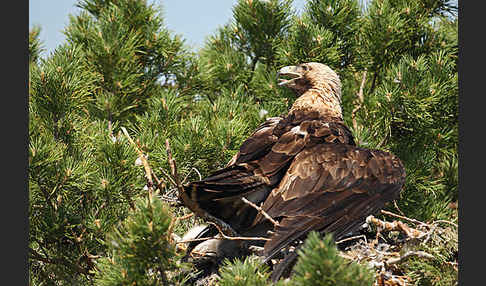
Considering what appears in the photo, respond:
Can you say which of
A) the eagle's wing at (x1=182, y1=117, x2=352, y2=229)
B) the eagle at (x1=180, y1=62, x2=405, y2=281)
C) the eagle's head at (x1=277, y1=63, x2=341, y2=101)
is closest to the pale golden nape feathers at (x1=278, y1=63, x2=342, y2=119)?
the eagle's head at (x1=277, y1=63, x2=341, y2=101)

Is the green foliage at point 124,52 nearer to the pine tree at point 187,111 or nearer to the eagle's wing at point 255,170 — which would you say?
the pine tree at point 187,111

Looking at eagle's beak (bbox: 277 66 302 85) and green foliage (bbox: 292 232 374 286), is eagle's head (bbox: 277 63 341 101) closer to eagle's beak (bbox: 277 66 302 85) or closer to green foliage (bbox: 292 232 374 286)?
eagle's beak (bbox: 277 66 302 85)

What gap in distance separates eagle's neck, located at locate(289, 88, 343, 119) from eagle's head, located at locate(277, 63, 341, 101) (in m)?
0.03

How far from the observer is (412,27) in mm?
4438

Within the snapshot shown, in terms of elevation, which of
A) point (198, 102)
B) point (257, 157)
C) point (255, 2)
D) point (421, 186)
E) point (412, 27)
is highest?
point (255, 2)

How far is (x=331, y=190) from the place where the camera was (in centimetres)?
289

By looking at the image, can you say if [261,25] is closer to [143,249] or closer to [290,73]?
[290,73]

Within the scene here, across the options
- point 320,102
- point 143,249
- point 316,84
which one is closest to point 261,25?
point 316,84

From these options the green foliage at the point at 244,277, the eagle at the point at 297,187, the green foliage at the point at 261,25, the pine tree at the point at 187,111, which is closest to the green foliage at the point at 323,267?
the pine tree at the point at 187,111

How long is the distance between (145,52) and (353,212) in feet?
7.50

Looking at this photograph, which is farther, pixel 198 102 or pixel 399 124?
pixel 198 102

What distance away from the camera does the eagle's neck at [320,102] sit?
407cm

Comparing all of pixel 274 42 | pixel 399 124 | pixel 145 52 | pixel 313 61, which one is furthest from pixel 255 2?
pixel 399 124

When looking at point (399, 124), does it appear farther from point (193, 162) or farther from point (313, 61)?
point (193, 162)
